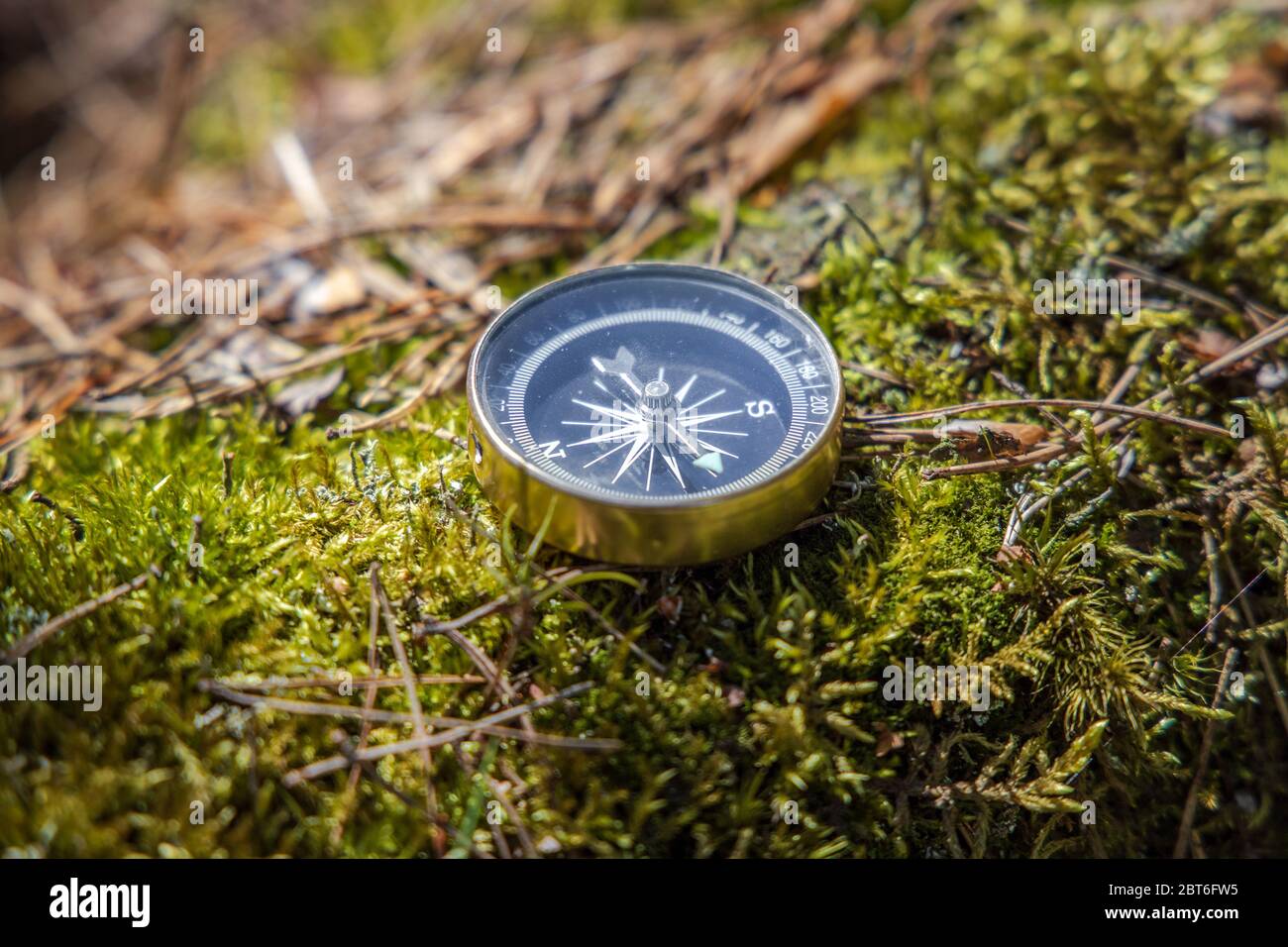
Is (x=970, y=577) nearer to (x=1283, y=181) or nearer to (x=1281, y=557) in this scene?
(x=1281, y=557)

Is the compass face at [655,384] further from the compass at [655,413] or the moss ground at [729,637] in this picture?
the moss ground at [729,637]

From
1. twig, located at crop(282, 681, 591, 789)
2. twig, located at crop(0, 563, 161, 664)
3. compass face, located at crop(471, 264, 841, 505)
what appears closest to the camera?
twig, located at crop(282, 681, 591, 789)

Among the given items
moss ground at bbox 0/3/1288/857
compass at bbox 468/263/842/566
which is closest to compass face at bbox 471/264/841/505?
compass at bbox 468/263/842/566

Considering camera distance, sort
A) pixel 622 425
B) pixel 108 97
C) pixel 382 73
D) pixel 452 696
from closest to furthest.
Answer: pixel 452 696
pixel 622 425
pixel 382 73
pixel 108 97

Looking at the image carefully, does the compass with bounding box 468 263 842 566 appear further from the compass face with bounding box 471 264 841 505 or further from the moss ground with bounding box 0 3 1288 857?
the moss ground with bounding box 0 3 1288 857

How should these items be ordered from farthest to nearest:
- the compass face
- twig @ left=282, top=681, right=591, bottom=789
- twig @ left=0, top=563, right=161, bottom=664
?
the compass face
twig @ left=0, top=563, right=161, bottom=664
twig @ left=282, top=681, right=591, bottom=789

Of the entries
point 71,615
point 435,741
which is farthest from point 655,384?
point 71,615

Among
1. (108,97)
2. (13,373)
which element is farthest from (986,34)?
(108,97)

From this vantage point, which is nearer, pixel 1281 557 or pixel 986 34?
pixel 1281 557
